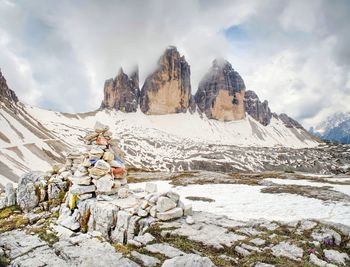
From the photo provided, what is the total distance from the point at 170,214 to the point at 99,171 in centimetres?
647

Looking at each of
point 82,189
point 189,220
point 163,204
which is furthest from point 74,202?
point 189,220

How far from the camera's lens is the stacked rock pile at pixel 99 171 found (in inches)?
650

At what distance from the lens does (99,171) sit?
17.0 meters

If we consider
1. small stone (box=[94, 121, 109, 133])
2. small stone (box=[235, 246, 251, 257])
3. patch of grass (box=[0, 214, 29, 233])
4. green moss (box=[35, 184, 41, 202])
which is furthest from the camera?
green moss (box=[35, 184, 41, 202])

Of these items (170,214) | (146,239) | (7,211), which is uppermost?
(170,214)

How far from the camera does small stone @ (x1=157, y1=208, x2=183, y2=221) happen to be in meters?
12.7

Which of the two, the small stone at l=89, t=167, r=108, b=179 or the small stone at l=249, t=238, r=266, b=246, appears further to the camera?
the small stone at l=89, t=167, r=108, b=179

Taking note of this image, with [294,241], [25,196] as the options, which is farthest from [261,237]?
[25,196]

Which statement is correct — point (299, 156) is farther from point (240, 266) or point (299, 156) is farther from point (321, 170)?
point (240, 266)

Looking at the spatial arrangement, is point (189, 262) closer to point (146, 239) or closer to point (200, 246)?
point (200, 246)

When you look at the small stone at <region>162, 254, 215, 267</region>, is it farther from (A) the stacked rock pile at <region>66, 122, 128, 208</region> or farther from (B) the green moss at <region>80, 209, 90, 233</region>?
(A) the stacked rock pile at <region>66, 122, 128, 208</region>

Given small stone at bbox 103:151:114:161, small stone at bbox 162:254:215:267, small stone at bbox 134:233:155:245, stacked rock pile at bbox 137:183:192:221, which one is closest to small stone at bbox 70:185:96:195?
small stone at bbox 103:151:114:161

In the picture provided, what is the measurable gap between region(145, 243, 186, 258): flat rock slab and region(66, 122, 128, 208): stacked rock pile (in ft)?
21.5

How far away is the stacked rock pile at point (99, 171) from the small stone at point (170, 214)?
166 inches
